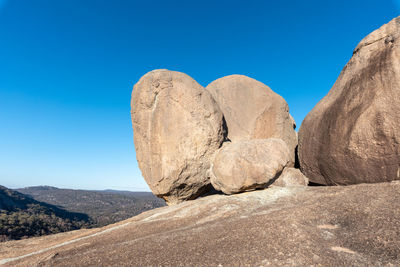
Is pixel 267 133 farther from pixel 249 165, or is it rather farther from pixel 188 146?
pixel 249 165

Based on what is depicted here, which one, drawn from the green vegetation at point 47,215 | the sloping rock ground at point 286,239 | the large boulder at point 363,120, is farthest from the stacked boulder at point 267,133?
the green vegetation at point 47,215

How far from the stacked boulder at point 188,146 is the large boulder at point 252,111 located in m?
1.29

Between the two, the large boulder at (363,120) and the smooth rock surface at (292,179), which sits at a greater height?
the large boulder at (363,120)

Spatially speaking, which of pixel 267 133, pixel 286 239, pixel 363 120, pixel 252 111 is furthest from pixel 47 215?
pixel 363 120

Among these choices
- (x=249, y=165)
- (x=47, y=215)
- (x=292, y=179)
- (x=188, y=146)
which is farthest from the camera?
(x=47, y=215)

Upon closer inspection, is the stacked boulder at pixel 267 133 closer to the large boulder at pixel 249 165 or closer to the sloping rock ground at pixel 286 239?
the large boulder at pixel 249 165

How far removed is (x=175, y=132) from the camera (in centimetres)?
1211

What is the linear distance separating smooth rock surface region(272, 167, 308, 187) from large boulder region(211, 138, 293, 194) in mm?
1681

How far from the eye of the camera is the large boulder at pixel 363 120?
7.52 metres

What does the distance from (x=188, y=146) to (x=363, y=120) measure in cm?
761

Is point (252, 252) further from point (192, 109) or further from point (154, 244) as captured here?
point (192, 109)

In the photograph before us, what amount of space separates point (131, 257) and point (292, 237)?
11.4ft

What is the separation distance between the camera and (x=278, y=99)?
1647 centimetres

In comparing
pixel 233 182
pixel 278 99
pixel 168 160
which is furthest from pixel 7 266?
pixel 278 99
